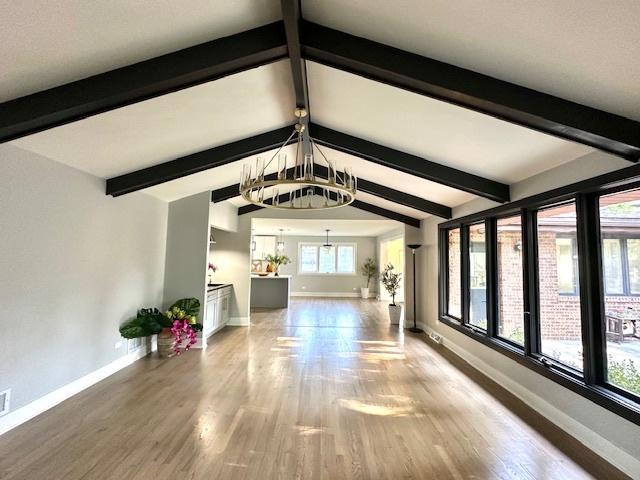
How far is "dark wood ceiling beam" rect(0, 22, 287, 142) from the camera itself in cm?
227

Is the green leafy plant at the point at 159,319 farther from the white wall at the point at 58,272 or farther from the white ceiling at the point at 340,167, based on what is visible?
the white ceiling at the point at 340,167

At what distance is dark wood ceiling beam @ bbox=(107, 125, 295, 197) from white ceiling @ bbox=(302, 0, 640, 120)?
197 cm

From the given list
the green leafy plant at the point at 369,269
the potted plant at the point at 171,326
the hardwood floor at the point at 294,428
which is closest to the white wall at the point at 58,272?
the potted plant at the point at 171,326

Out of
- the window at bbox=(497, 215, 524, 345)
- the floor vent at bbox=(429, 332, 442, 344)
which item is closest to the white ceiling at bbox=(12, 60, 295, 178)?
the window at bbox=(497, 215, 524, 345)

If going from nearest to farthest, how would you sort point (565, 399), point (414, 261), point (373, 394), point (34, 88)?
point (34, 88), point (565, 399), point (373, 394), point (414, 261)

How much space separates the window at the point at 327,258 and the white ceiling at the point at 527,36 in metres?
10.7

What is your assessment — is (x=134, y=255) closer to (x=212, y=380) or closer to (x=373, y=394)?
(x=212, y=380)

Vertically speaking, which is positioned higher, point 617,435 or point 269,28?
point 269,28

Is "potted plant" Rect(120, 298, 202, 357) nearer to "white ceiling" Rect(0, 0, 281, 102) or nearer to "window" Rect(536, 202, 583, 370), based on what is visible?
"white ceiling" Rect(0, 0, 281, 102)

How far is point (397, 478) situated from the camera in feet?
7.14

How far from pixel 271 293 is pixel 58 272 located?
6.64 metres

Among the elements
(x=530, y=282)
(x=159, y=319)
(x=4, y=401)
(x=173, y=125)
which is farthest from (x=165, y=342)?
(x=530, y=282)

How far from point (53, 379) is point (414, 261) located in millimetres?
6252

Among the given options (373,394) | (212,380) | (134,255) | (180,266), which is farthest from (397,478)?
(180,266)
